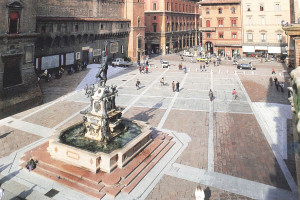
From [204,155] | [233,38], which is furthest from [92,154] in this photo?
[233,38]

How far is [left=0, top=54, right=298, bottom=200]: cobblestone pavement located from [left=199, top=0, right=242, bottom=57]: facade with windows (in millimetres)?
29004

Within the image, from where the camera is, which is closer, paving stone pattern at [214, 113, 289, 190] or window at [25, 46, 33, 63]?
paving stone pattern at [214, 113, 289, 190]

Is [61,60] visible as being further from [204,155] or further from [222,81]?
[204,155]

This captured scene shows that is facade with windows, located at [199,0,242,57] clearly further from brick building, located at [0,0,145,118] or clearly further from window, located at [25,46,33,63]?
window, located at [25,46,33,63]

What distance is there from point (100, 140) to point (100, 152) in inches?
64.1

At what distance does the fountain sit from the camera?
13.2 m

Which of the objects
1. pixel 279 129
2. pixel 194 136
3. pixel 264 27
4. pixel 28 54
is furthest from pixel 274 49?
pixel 28 54

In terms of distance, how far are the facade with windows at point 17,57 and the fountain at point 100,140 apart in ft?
34.2

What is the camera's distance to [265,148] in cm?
1611

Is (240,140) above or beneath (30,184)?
above

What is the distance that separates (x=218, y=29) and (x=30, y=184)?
59711 mm

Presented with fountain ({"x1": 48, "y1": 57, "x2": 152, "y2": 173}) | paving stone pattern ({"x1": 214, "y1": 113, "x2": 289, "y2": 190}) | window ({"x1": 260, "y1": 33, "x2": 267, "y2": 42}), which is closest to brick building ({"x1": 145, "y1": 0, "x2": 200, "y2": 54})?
window ({"x1": 260, "y1": 33, "x2": 267, "y2": 42})

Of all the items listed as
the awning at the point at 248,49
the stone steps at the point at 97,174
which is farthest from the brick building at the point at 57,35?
the awning at the point at 248,49

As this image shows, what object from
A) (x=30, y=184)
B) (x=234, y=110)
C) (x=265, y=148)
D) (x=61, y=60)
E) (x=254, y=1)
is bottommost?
(x=30, y=184)
